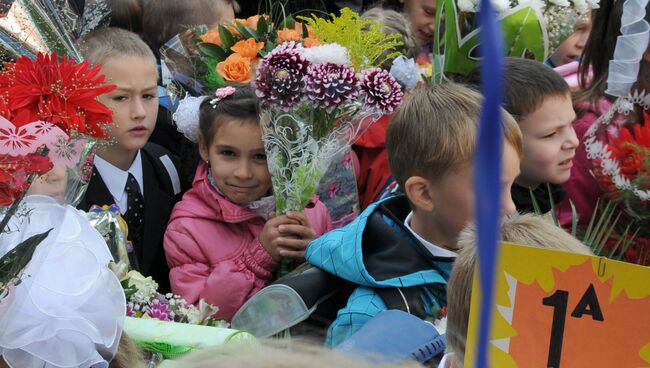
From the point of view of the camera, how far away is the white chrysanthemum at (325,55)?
2.92 metres

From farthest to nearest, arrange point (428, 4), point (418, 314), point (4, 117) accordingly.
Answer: point (428, 4), point (418, 314), point (4, 117)

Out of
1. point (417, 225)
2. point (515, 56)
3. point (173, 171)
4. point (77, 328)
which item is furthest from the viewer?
point (173, 171)

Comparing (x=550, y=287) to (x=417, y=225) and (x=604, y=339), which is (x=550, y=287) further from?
(x=417, y=225)

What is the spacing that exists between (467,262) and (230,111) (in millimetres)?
1552

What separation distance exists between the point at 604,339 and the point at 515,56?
2090mm

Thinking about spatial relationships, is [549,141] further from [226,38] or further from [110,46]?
[110,46]

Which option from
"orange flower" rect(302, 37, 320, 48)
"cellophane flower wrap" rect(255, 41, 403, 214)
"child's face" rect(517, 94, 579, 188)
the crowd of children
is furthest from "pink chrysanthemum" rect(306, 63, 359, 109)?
"child's face" rect(517, 94, 579, 188)

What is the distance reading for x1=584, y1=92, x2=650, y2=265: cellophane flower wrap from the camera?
2764mm

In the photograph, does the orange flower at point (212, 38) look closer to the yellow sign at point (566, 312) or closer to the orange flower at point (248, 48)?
the orange flower at point (248, 48)

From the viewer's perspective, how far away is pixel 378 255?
2.64 m

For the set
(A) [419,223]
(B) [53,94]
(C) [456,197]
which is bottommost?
(A) [419,223]

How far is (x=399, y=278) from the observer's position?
2547mm

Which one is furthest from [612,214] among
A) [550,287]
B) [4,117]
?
[4,117]

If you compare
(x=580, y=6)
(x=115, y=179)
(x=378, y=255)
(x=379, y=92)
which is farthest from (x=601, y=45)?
(x=115, y=179)
